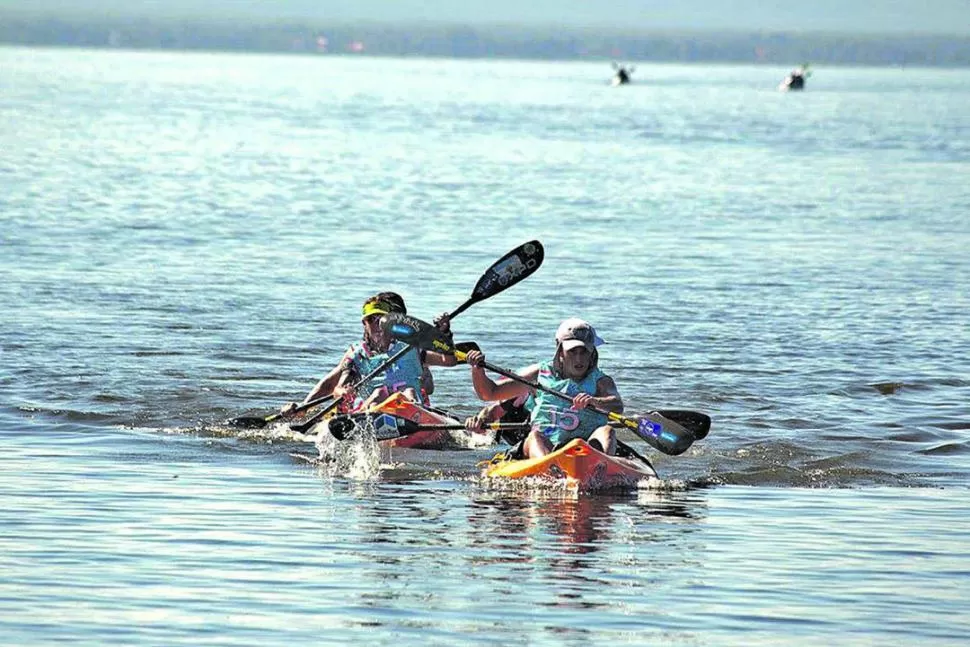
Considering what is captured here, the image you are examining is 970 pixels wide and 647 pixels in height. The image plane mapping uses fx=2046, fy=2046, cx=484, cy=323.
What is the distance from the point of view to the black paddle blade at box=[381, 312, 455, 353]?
18.2m

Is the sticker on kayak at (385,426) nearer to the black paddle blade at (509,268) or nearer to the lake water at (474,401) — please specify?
the lake water at (474,401)

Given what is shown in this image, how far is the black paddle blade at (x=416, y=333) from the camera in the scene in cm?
1816

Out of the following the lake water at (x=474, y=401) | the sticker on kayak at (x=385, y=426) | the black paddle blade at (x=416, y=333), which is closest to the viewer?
the lake water at (x=474, y=401)

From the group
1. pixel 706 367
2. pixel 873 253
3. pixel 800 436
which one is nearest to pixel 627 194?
pixel 873 253

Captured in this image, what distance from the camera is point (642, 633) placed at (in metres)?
11.9

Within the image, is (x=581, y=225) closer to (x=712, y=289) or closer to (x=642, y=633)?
(x=712, y=289)

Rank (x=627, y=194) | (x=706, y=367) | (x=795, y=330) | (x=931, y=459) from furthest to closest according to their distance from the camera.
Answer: (x=627, y=194) < (x=795, y=330) < (x=706, y=367) < (x=931, y=459)

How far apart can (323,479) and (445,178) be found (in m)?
39.9

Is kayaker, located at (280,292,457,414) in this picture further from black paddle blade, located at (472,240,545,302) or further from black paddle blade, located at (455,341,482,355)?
black paddle blade, located at (472,240,545,302)

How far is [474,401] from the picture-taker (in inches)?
874

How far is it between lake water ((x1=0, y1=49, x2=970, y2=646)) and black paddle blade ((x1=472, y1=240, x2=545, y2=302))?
5.70 feet

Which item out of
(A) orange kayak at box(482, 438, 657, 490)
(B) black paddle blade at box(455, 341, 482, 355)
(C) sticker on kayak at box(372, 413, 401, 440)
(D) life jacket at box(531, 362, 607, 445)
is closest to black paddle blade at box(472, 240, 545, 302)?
(B) black paddle blade at box(455, 341, 482, 355)

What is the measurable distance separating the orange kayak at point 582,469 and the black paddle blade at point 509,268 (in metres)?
3.21

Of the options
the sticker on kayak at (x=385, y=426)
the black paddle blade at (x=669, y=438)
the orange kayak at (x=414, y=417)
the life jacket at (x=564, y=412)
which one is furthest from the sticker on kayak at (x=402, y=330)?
the black paddle blade at (x=669, y=438)
